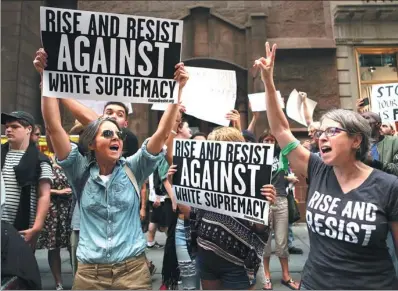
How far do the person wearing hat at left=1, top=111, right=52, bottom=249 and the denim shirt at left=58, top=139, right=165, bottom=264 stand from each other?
102 cm

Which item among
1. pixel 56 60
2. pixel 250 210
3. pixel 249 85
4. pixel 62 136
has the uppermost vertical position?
pixel 249 85

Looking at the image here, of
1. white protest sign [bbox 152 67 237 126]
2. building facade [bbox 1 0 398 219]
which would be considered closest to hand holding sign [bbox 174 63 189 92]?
white protest sign [bbox 152 67 237 126]

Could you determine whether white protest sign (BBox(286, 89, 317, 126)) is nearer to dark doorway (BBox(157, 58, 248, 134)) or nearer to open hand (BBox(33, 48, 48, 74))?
open hand (BBox(33, 48, 48, 74))

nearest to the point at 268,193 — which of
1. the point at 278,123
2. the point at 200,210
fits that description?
the point at 278,123

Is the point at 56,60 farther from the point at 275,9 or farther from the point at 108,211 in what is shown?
the point at 275,9

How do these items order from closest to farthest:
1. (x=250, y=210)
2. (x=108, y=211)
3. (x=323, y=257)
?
(x=323, y=257) → (x=108, y=211) → (x=250, y=210)

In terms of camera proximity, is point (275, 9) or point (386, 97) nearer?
point (386, 97)

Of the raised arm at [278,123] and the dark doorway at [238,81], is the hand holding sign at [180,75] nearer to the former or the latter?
the raised arm at [278,123]

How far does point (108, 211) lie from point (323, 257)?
1259 mm

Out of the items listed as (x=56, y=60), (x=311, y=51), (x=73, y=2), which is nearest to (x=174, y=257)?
(x=56, y=60)

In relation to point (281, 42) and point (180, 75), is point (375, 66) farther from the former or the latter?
point (180, 75)

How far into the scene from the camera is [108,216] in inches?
87.0

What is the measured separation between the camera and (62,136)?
2268 mm

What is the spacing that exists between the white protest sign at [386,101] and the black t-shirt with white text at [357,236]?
3345mm
